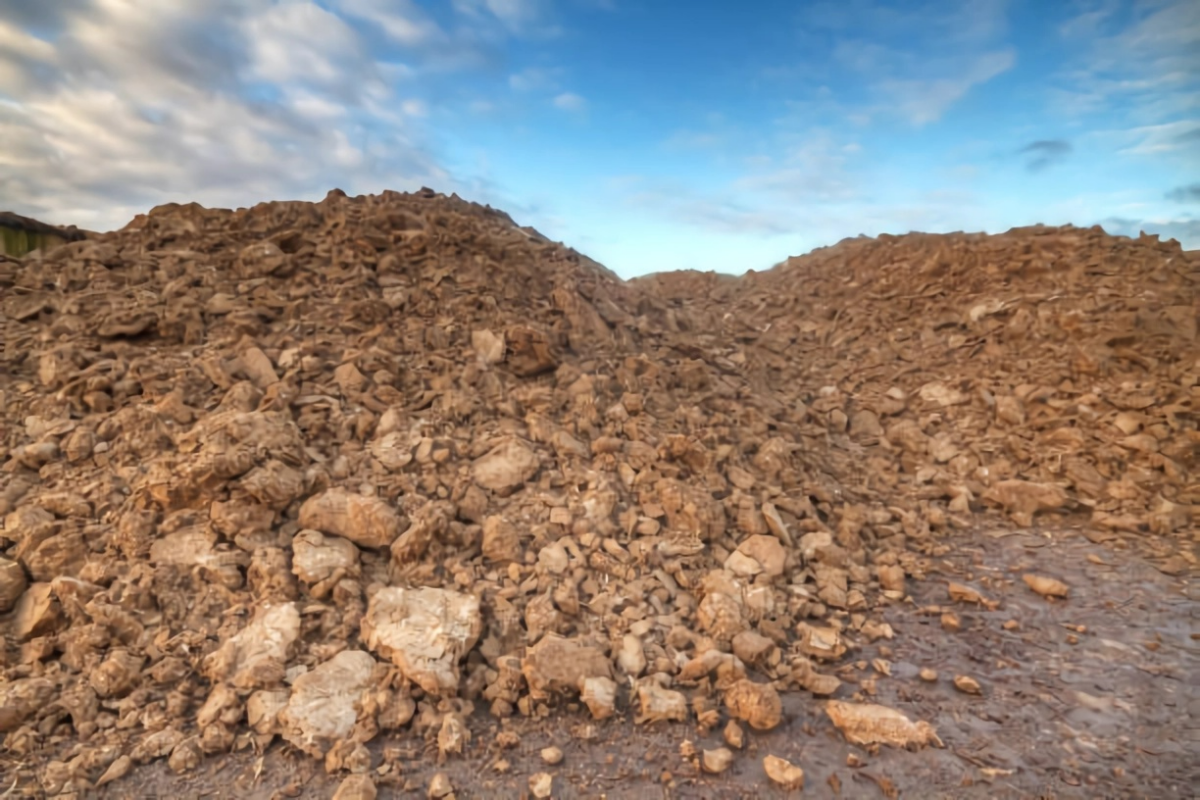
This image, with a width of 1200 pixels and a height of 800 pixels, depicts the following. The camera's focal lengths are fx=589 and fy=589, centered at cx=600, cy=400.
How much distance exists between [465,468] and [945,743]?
364cm

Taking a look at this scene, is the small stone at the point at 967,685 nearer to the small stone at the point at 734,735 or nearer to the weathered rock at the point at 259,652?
the small stone at the point at 734,735

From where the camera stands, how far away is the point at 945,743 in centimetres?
324

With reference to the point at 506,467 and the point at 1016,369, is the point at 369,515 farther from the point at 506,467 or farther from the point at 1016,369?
the point at 1016,369

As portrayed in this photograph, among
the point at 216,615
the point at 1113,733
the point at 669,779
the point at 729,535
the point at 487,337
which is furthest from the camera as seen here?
the point at 487,337

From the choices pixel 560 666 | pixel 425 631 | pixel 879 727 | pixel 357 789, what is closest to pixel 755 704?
pixel 879 727

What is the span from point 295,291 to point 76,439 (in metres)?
2.45

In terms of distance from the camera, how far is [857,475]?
6.39 metres

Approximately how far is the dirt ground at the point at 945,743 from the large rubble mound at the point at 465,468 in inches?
5.5

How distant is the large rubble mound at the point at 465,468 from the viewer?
3.45 meters

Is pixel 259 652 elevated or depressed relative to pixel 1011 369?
depressed

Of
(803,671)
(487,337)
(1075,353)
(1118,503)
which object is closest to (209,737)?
(803,671)

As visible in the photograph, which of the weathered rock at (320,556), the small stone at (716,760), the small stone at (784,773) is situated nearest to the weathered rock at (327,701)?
the weathered rock at (320,556)

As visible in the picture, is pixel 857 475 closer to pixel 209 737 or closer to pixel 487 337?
pixel 487 337

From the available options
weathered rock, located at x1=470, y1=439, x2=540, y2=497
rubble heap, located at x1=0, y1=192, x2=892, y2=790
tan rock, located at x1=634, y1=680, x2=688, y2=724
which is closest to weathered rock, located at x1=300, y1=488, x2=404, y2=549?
rubble heap, located at x1=0, y1=192, x2=892, y2=790
